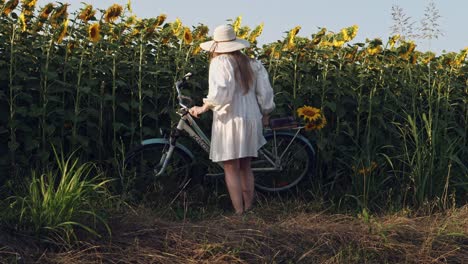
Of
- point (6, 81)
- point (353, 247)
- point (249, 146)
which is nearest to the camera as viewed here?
point (353, 247)

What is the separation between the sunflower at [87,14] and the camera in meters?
6.76

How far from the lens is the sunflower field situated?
21.9 feet

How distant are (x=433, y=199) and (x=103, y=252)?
10.8 ft

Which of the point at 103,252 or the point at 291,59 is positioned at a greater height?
the point at 291,59

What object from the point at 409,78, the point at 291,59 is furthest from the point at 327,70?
the point at 409,78

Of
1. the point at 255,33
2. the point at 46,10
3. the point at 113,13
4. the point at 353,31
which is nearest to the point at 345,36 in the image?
the point at 353,31

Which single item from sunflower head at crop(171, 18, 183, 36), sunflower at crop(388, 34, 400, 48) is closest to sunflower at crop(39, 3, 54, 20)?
sunflower head at crop(171, 18, 183, 36)

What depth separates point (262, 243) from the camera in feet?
16.2

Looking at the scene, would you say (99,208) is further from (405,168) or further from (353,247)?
(405,168)

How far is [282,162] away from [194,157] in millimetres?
793

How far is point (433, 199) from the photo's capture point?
6.80 meters

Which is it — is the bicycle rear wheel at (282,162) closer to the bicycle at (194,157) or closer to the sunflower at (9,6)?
the bicycle at (194,157)

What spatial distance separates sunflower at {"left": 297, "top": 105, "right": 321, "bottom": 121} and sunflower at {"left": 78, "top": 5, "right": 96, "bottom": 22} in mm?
2007

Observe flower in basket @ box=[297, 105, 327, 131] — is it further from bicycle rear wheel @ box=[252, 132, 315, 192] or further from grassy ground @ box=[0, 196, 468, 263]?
A: grassy ground @ box=[0, 196, 468, 263]
